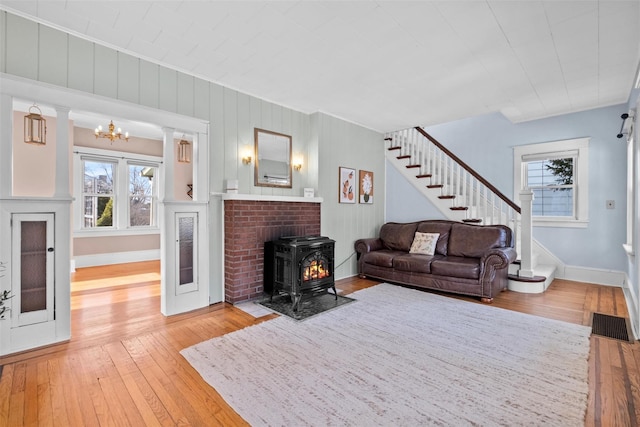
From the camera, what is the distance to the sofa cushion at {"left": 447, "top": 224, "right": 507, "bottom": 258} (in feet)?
14.2

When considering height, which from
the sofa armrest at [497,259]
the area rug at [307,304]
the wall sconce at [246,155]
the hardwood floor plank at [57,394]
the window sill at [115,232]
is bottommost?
the hardwood floor plank at [57,394]

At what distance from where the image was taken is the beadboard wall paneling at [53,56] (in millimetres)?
2539

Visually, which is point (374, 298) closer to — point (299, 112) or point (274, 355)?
point (274, 355)

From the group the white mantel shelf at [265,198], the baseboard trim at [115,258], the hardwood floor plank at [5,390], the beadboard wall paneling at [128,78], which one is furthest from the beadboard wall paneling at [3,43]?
the baseboard trim at [115,258]

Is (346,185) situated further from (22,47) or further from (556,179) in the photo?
(22,47)

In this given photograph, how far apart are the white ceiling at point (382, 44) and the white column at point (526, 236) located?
138cm

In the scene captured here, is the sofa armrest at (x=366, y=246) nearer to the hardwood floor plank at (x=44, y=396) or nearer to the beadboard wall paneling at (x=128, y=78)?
the beadboard wall paneling at (x=128, y=78)

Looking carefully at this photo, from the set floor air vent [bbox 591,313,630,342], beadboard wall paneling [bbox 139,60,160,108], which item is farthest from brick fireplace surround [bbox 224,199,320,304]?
floor air vent [bbox 591,313,630,342]

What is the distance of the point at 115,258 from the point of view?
6.25 meters

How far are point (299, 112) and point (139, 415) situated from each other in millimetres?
4013

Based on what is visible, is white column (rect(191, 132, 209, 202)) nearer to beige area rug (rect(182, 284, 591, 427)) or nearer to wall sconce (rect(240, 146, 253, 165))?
wall sconce (rect(240, 146, 253, 165))

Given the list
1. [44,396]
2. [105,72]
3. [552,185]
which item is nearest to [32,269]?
[44,396]

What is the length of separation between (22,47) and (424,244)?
5053 mm

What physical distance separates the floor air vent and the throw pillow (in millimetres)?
1991
